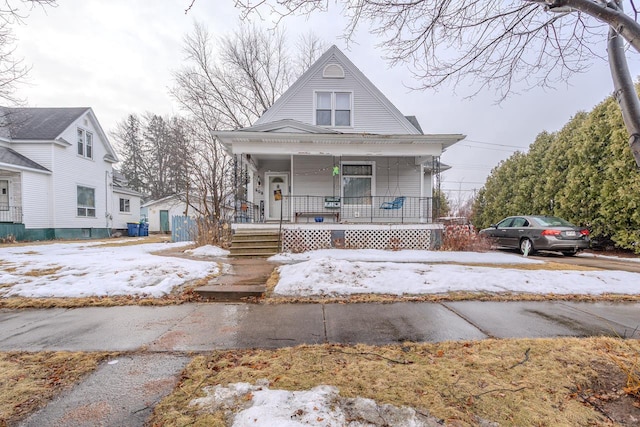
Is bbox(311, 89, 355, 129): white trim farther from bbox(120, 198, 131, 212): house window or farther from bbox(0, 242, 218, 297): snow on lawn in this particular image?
bbox(120, 198, 131, 212): house window

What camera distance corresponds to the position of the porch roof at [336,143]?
405 inches

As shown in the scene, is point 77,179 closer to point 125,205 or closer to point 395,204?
point 125,205

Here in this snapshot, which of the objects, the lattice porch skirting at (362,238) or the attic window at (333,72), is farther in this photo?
the attic window at (333,72)

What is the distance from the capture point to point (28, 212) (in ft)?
46.2

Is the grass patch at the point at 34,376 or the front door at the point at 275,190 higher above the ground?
the front door at the point at 275,190

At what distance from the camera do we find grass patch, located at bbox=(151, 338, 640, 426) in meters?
1.77

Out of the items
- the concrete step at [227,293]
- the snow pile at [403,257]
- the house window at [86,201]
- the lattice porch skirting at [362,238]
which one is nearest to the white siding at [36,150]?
the house window at [86,201]

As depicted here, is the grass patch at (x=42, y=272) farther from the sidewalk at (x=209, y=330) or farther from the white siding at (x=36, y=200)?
the white siding at (x=36, y=200)

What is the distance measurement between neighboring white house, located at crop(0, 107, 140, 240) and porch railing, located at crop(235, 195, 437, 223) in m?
11.0

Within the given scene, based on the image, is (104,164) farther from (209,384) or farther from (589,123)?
(589,123)

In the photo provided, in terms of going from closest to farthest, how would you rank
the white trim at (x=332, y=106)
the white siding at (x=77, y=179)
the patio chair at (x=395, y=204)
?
the patio chair at (x=395, y=204)
the white trim at (x=332, y=106)
the white siding at (x=77, y=179)

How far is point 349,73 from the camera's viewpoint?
13242 mm

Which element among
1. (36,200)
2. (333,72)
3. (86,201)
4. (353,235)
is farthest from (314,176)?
(86,201)

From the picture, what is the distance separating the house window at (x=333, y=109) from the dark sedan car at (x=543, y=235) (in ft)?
26.3
